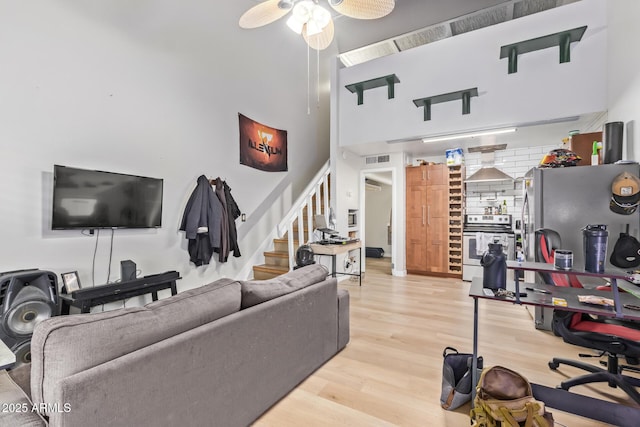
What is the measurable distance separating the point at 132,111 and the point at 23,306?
6.95 ft

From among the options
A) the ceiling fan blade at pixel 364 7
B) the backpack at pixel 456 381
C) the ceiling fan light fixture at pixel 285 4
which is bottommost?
the backpack at pixel 456 381

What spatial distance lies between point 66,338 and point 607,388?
9.79ft

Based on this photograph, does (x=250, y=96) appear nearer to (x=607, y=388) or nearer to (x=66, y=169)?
(x=66, y=169)

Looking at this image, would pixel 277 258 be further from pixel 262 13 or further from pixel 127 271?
pixel 262 13

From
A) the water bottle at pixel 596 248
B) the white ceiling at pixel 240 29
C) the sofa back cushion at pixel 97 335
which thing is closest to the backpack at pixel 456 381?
the water bottle at pixel 596 248

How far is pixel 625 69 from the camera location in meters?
2.87

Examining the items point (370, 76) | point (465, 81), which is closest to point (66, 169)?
point (370, 76)

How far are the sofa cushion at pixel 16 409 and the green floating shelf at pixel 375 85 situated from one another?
4.81m

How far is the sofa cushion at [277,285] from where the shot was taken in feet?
5.65

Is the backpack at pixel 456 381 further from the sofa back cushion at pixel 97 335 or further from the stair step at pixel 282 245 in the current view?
the stair step at pixel 282 245

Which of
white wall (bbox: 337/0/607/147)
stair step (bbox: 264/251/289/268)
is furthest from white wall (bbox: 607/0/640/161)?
stair step (bbox: 264/251/289/268)

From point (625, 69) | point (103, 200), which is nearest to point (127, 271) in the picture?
point (103, 200)

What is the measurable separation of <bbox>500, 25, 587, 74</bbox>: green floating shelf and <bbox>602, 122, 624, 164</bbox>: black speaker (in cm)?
132

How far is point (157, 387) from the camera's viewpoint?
118 cm
